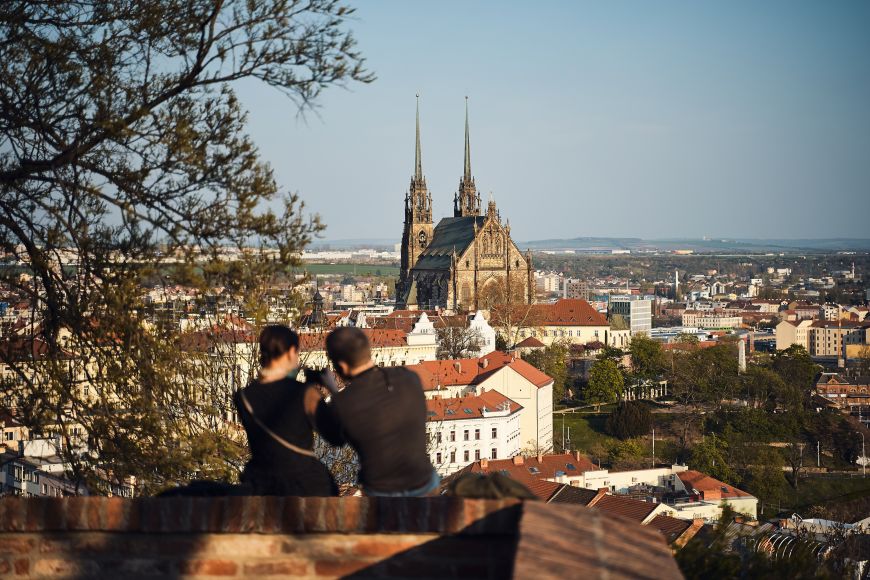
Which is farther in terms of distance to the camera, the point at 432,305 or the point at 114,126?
the point at 432,305

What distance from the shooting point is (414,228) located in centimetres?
10488

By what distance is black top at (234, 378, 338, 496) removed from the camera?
5.80 meters

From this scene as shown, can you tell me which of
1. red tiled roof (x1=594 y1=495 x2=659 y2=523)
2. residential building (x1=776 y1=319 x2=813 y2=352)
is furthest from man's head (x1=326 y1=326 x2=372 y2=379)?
residential building (x1=776 y1=319 x2=813 y2=352)

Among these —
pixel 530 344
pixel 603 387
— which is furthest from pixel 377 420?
pixel 530 344

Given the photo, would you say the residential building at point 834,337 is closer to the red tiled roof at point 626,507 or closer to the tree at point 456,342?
the tree at point 456,342

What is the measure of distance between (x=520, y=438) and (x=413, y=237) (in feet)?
169

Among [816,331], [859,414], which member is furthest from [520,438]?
[816,331]

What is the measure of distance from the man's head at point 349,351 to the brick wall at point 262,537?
624 millimetres

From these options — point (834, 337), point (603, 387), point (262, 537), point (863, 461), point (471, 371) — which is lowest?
point (863, 461)

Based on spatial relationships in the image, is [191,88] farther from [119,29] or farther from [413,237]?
[413,237]

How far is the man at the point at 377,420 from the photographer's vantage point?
5566 mm

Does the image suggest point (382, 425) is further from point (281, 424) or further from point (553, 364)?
point (553, 364)

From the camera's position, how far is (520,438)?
2146 inches

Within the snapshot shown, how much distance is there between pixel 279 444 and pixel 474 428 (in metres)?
43.9
